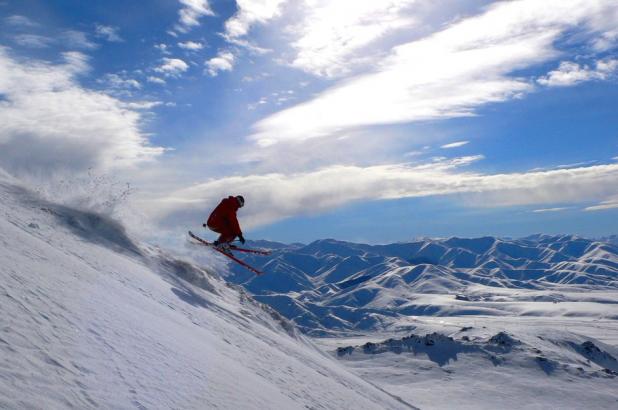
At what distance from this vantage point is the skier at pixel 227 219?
21.9m

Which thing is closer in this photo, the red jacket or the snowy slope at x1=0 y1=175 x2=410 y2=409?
the snowy slope at x1=0 y1=175 x2=410 y2=409

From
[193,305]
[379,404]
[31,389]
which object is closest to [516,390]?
[379,404]

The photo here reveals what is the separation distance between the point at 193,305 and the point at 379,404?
8.67 m

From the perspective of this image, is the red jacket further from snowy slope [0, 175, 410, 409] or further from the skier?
snowy slope [0, 175, 410, 409]

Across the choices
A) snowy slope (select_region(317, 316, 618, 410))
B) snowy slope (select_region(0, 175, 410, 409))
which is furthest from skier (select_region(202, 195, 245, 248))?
snowy slope (select_region(317, 316, 618, 410))

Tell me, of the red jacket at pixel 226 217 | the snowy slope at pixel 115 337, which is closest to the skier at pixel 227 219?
the red jacket at pixel 226 217

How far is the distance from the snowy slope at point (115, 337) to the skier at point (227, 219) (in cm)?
324

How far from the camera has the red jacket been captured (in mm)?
21969

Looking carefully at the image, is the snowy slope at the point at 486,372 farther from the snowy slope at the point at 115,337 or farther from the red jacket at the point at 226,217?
the snowy slope at the point at 115,337

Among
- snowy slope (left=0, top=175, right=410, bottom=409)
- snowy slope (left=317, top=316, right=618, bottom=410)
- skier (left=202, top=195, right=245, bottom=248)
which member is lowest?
snowy slope (left=317, top=316, right=618, bottom=410)

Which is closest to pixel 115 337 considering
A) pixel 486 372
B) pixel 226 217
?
pixel 226 217

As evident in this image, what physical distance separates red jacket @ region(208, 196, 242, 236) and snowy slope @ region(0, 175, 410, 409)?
3314 mm

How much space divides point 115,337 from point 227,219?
561 inches

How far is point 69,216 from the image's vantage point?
58.7 feet
